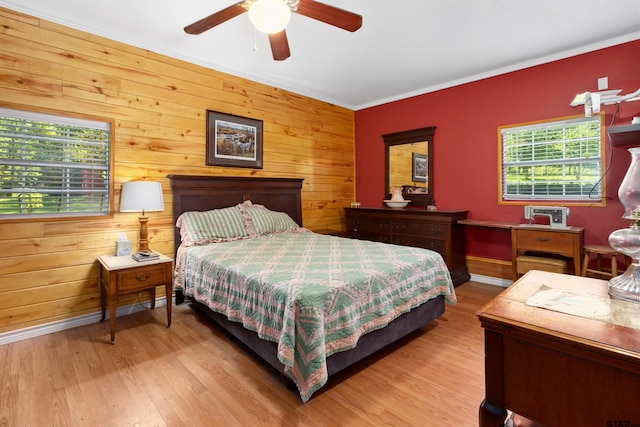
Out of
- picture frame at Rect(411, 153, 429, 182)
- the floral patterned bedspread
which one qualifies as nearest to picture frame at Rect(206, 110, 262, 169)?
the floral patterned bedspread

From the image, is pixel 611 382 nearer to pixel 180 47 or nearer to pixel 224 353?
pixel 224 353

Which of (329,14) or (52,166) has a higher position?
(329,14)

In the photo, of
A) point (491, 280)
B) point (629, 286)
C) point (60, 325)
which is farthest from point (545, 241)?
point (60, 325)

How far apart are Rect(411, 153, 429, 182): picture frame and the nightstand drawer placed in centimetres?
358

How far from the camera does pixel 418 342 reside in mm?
2438

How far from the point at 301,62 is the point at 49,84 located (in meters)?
2.41

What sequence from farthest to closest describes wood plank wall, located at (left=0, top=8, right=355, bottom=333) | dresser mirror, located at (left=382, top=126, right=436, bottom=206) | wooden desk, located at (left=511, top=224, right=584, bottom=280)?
dresser mirror, located at (left=382, top=126, right=436, bottom=206) < wooden desk, located at (left=511, top=224, right=584, bottom=280) < wood plank wall, located at (left=0, top=8, right=355, bottom=333)

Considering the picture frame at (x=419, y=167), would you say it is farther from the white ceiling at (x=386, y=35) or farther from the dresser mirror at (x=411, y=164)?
the white ceiling at (x=386, y=35)

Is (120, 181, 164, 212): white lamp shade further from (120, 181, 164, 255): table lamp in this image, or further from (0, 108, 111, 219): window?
(0, 108, 111, 219): window

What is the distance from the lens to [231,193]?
372 cm

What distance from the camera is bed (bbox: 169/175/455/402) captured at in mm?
1660

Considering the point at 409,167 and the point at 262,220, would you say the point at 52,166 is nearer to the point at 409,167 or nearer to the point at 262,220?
the point at 262,220

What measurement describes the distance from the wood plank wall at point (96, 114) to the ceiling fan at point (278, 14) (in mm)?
1249

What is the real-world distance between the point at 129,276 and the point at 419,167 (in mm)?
3883
